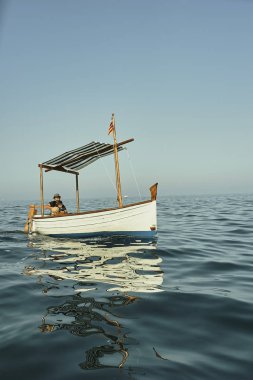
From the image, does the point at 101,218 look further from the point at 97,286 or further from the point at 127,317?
the point at 127,317

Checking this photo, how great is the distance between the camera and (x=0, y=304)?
5.89 m

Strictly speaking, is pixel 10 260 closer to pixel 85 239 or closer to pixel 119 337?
pixel 85 239

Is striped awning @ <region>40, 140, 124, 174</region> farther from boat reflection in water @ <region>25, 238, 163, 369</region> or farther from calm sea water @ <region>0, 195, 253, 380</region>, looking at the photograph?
calm sea water @ <region>0, 195, 253, 380</region>

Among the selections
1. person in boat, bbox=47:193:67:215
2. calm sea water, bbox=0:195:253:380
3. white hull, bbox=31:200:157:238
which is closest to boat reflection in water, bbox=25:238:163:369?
calm sea water, bbox=0:195:253:380

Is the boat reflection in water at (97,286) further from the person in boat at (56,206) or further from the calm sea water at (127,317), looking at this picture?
the person in boat at (56,206)

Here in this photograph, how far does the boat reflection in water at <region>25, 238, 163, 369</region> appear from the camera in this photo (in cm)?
421

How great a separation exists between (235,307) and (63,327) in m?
3.16

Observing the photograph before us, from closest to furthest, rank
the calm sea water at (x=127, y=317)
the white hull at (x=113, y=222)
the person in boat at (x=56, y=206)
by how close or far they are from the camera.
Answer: the calm sea water at (x=127, y=317)
the white hull at (x=113, y=222)
the person in boat at (x=56, y=206)

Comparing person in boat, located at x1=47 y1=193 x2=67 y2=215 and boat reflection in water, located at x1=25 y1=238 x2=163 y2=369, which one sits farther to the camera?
person in boat, located at x1=47 y1=193 x2=67 y2=215

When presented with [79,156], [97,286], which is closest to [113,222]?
[79,156]

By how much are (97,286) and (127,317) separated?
6.22ft

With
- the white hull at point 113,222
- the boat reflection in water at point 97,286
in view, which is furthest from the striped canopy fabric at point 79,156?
the boat reflection in water at point 97,286

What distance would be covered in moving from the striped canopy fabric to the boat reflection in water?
4990mm

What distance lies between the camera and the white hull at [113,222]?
14289mm
